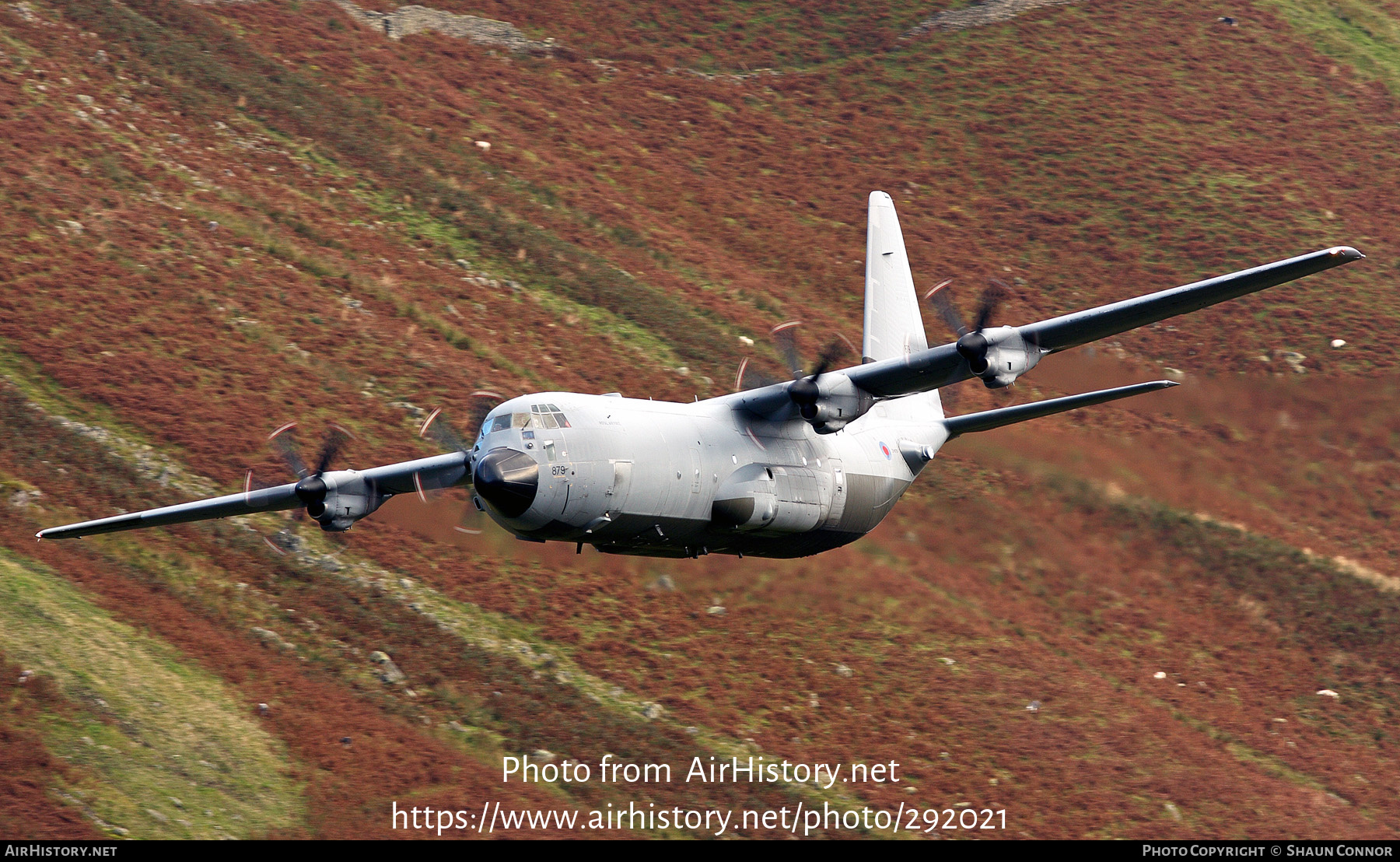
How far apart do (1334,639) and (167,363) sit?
32899mm

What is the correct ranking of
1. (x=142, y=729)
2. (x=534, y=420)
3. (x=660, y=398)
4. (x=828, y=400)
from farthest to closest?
1. (x=660, y=398)
2. (x=142, y=729)
3. (x=828, y=400)
4. (x=534, y=420)

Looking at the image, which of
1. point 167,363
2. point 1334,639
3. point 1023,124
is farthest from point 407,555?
point 1023,124

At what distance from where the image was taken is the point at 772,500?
2455 centimetres

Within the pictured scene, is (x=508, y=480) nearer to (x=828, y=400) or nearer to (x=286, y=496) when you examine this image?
(x=828, y=400)

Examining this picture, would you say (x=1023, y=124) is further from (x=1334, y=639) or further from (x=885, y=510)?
(x=885, y=510)

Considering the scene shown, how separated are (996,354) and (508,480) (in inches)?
325

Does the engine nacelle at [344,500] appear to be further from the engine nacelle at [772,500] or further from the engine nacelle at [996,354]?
the engine nacelle at [996,354]

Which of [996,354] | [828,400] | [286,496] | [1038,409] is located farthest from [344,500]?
[1038,409]

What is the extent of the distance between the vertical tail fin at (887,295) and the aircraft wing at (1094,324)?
5558mm

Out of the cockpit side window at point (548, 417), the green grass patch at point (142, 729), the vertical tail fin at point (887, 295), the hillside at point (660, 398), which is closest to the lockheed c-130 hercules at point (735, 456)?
the cockpit side window at point (548, 417)

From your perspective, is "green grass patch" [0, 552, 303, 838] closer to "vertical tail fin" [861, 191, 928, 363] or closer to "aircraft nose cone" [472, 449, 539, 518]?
"aircraft nose cone" [472, 449, 539, 518]

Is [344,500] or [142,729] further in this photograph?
[344,500]

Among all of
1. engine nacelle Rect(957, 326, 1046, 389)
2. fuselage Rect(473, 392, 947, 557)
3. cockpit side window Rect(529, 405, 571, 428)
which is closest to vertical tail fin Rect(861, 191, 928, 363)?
fuselage Rect(473, 392, 947, 557)

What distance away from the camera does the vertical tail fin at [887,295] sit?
30.5 meters
